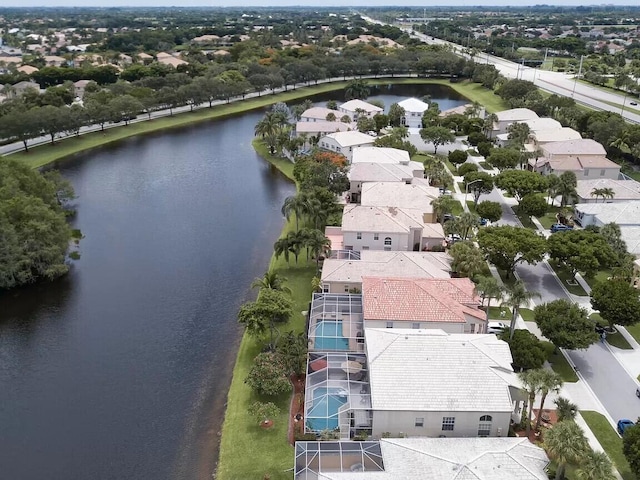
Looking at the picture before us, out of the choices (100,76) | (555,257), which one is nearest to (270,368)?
(555,257)

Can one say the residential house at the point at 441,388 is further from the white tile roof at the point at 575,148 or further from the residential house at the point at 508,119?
the residential house at the point at 508,119

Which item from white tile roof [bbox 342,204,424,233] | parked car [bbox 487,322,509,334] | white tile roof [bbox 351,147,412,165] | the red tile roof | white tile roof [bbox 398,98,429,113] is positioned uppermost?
the red tile roof

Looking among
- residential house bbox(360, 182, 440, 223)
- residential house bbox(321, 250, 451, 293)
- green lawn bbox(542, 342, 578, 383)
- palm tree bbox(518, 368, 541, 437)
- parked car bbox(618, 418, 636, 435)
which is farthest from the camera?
residential house bbox(360, 182, 440, 223)

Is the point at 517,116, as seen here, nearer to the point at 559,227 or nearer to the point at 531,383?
the point at 559,227

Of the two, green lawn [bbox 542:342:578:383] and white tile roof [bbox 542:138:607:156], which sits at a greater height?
white tile roof [bbox 542:138:607:156]

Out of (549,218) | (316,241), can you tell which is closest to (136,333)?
(316,241)

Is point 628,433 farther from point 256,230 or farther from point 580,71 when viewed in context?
point 580,71

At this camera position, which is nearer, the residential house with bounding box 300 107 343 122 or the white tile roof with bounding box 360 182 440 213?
the white tile roof with bounding box 360 182 440 213

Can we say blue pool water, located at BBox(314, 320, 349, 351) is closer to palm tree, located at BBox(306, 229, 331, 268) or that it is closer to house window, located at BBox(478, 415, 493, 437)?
palm tree, located at BBox(306, 229, 331, 268)

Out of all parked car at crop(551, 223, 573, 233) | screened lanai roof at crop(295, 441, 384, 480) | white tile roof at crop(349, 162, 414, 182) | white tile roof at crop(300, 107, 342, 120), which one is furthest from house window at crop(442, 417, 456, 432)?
white tile roof at crop(300, 107, 342, 120)
